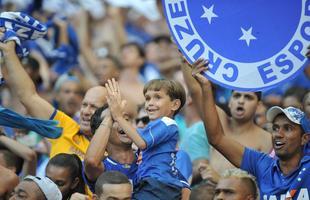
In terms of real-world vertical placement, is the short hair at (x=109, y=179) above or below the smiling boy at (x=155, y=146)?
below

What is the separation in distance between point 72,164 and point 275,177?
5.36 feet

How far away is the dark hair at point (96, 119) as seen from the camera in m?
8.14

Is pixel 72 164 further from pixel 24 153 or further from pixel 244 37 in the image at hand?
pixel 244 37

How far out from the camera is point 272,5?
762 cm

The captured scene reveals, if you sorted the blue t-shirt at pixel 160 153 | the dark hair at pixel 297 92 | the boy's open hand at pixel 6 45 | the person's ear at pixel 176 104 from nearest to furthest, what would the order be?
the blue t-shirt at pixel 160 153 → the person's ear at pixel 176 104 → the boy's open hand at pixel 6 45 → the dark hair at pixel 297 92

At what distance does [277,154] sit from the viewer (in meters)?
7.78

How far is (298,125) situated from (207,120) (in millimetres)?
705

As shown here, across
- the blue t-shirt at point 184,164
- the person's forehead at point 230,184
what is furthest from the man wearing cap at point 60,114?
the person's forehead at point 230,184

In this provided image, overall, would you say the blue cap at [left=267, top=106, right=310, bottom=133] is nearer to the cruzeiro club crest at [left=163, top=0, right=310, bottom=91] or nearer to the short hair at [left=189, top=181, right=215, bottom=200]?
the cruzeiro club crest at [left=163, top=0, right=310, bottom=91]

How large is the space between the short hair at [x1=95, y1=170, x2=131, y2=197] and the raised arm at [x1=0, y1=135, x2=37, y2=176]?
1.89 meters

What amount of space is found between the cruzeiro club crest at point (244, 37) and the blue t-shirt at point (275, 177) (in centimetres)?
70

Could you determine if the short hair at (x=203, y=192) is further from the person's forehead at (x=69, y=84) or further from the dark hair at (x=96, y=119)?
the person's forehead at (x=69, y=84)

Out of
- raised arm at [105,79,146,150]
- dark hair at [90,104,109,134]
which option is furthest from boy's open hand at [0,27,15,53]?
raised arm at [105,79,146,150]

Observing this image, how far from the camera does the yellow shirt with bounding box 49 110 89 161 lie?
29.3ft
